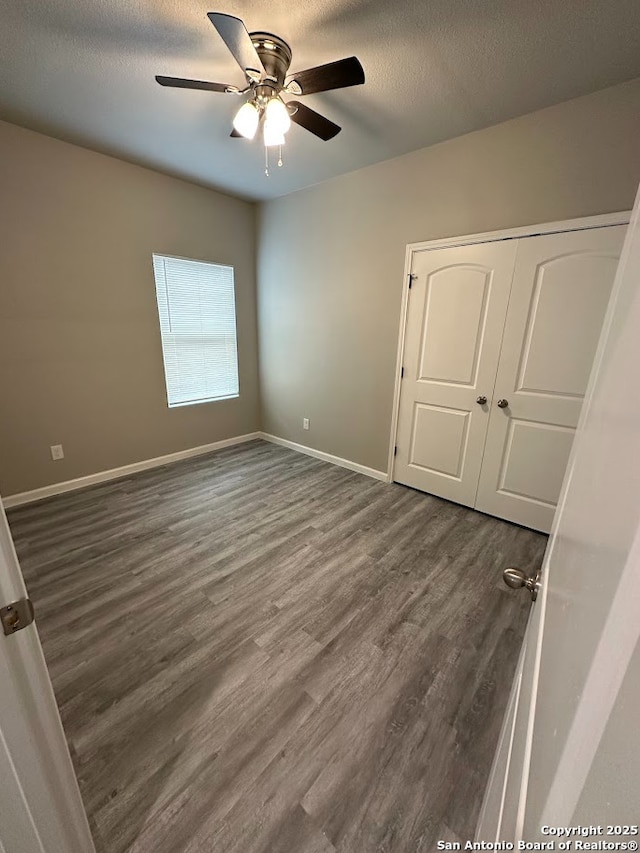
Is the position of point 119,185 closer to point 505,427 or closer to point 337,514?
point 337,514

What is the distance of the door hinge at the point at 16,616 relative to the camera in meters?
0.56

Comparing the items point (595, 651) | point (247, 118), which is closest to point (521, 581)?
point (595, 651)

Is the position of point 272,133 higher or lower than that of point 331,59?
lower

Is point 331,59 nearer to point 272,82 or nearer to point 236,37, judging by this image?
point 272,82

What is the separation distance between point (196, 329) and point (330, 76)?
257 cm

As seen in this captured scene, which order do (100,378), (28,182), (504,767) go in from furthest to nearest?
1. (100,378)
2. (28,182)
3. (504,767)

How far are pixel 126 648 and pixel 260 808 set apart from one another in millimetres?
890

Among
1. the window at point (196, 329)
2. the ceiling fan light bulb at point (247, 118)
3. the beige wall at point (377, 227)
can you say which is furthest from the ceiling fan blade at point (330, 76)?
the window at point (196, 329)

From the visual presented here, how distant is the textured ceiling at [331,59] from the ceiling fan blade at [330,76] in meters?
0.25

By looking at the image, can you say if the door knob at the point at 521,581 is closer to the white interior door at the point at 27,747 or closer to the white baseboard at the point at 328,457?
the white interior door at the point at 27,747

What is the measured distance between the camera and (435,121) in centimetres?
218

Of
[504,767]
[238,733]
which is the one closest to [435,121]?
[504,767]

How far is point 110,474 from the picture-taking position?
3221 millimetres

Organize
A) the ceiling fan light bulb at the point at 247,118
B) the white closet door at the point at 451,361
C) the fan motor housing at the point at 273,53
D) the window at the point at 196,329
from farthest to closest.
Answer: the window at the point at 196,329, the white closet door at the point at 451,361, the ceiling fan light bulb at the point at 247,118, the fan motor housing at the point at 273,53
